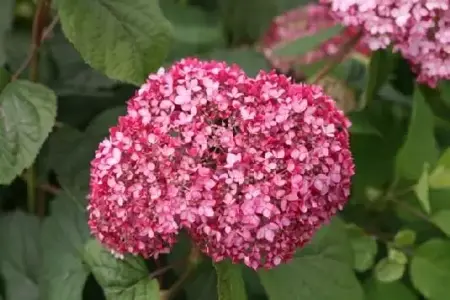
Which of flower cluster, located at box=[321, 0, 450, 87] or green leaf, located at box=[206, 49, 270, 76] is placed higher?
flower cluster, located at box=[321, 0, 450, 87]

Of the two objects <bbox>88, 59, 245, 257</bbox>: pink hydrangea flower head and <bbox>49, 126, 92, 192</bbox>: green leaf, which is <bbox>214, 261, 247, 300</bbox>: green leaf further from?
<bbox>49, 126, 92, 192</bbox>: green leaf

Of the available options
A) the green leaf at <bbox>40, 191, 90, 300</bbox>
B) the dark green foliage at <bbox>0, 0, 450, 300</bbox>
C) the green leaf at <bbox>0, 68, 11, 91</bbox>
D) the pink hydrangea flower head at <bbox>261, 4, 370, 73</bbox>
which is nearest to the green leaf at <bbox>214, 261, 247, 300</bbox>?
the dark green foliage at <bbox>0, 0, 450, 300</bbox>

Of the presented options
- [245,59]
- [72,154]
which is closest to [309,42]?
[245,59]

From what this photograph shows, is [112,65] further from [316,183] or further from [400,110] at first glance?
[400,110]

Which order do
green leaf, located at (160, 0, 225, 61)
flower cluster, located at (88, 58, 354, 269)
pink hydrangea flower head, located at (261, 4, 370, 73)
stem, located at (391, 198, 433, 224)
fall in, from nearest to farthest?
flower cluster, located at (88, 58, 354, 269) → stem, located at (391, 198, 433, 224) → green leaf, located at (160, 0, 225, 61) → pink hydrangea flower head, located at (261, 4, 370, 73)

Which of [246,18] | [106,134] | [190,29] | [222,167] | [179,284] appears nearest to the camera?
[222,167]

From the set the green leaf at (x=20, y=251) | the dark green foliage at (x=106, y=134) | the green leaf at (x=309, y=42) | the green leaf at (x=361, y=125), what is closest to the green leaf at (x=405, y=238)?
the dark green foliage at (x=106, y=134)

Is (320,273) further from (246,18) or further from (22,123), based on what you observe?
(246,18)

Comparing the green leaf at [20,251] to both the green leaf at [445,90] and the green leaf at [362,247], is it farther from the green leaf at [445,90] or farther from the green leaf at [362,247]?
the green leaf at [445,90]
